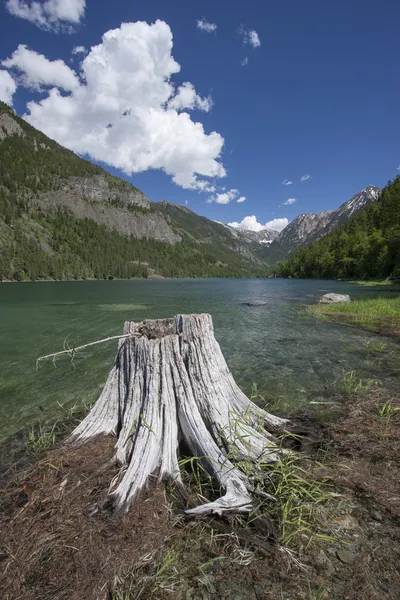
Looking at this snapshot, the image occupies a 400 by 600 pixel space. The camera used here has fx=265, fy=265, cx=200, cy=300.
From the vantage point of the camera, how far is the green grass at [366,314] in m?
19.5

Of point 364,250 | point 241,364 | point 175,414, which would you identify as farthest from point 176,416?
point 364,250

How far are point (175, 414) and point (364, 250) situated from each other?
95861 millimetres

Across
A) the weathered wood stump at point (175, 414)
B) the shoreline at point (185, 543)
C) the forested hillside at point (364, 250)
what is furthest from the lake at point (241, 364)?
the forested hillside at point (364, 250)

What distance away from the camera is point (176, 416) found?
189 inches

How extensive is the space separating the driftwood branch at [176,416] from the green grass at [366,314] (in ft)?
58.1

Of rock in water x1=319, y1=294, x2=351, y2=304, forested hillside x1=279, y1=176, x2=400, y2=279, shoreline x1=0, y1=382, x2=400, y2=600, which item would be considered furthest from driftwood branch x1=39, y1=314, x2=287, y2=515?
forested hillside x1=279, y1=176, x2=400, y2=279

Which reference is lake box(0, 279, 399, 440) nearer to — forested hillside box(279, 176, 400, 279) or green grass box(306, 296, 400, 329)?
green grass box(306, 296, 400, 329)

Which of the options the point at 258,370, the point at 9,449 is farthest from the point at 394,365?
the point at 9,449

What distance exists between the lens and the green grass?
1953cm

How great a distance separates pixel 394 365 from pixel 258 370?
17.7ft

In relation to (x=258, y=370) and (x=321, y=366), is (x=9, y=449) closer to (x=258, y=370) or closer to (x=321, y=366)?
(x=258, y=370)

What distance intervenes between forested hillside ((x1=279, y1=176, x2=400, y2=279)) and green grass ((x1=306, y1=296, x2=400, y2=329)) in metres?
31.9

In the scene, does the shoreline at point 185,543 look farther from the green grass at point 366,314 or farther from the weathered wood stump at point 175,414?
the green grass at point 366,314

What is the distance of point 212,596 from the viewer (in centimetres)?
272
